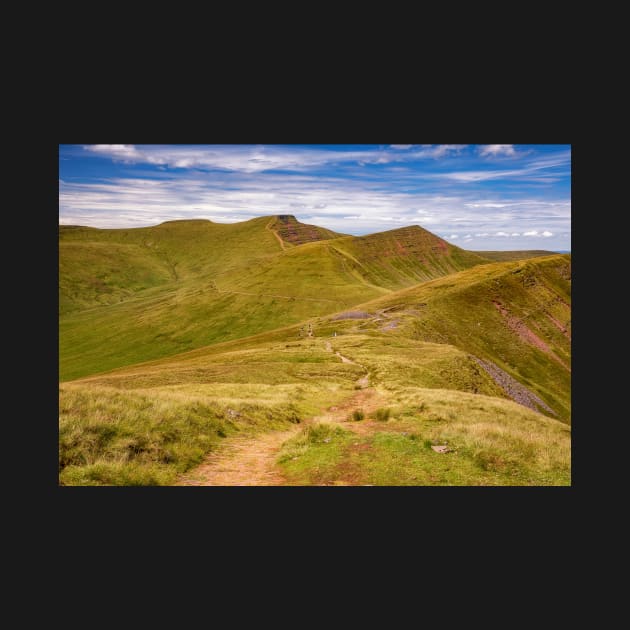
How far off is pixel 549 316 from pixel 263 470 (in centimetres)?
9179

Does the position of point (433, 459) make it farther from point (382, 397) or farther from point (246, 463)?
point (382, 397)

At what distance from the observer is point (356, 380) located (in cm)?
3534

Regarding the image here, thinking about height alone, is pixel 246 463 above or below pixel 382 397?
above

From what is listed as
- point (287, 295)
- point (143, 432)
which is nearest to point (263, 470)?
point (143, 432)

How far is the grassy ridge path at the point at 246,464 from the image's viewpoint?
12.8 m

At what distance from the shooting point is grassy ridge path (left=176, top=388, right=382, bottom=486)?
12820 millimetres

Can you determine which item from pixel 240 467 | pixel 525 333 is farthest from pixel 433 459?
pixel 525 333

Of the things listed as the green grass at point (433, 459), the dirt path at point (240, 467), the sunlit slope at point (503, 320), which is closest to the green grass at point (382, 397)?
the green grass at point (433, 459)

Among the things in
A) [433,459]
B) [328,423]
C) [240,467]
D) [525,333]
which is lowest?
[240,467]

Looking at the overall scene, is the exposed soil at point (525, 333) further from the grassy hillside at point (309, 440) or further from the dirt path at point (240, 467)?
the dirt path at point (240, 467)

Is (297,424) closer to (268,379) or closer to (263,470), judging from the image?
(263,470)

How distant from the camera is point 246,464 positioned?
14281 mm

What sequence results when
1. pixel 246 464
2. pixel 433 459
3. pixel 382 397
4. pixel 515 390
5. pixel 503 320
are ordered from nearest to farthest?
1. pixel 433 459
2. pixel 246 464
3. pixel 382 397
4. pixel 515 390
5. pixel 503 320

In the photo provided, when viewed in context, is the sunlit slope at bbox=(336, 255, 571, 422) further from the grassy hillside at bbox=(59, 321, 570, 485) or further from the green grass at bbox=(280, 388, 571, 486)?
the green grass at bbox=(280, 388, 571, 486)
